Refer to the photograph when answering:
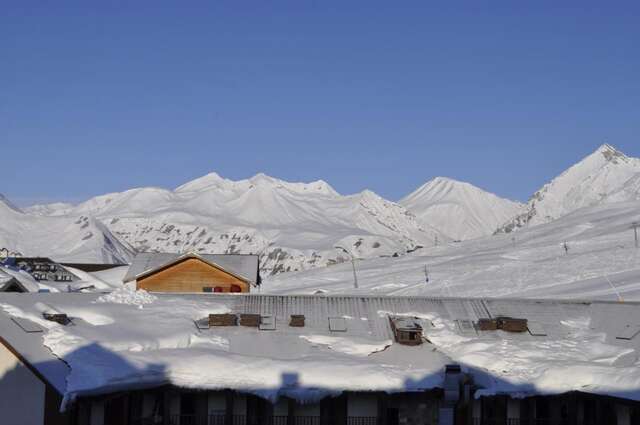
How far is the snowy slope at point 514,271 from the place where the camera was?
75.6 metres

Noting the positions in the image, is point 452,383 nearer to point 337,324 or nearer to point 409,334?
point 409,334

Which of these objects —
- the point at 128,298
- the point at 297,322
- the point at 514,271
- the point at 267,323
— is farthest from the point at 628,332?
the point at 514,271

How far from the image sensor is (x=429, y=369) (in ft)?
92.6

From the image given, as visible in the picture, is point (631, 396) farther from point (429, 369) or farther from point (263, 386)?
point (263, 386)

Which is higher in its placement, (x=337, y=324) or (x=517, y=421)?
(x=337, y=324)

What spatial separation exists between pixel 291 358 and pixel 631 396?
10.1 metres

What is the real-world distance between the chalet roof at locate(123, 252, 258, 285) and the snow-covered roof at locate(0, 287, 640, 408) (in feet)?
67.2

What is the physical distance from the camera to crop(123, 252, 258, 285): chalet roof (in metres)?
57.0

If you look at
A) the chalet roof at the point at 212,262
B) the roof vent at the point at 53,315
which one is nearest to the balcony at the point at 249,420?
the roof vent at the point at 53,315

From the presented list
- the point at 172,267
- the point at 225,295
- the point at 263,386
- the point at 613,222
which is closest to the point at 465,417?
the point at 263,386

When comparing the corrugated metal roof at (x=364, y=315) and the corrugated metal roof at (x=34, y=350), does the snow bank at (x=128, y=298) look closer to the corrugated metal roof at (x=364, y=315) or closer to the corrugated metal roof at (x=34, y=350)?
the corrugated metal roof at (x=364, y=315)

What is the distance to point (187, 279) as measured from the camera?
187 feet

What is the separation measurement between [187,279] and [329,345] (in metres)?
27.3

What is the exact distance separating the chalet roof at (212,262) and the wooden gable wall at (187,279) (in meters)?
0.37
